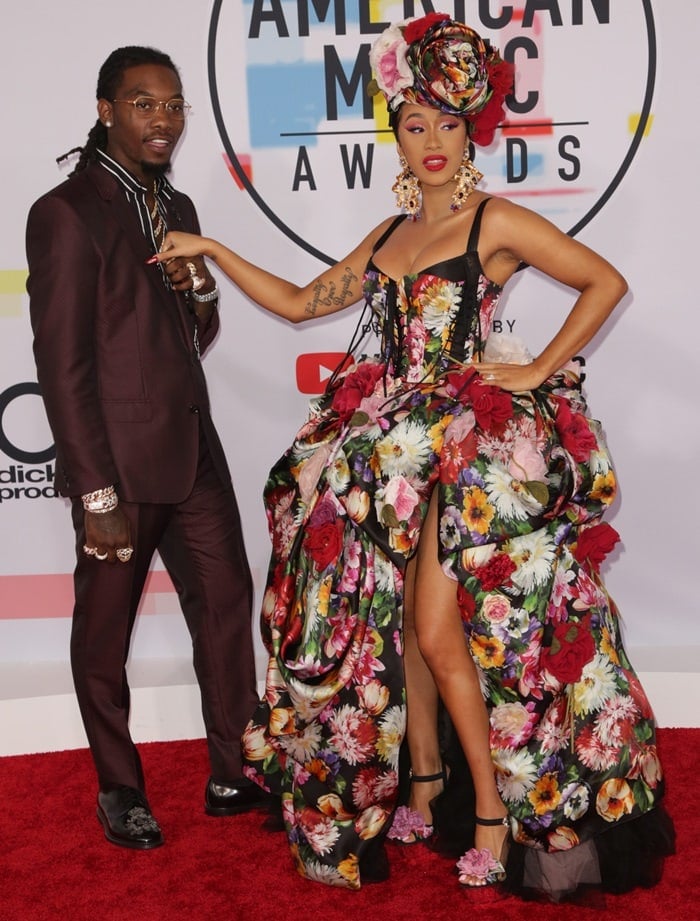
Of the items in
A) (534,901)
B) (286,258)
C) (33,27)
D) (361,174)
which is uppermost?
(33,27)

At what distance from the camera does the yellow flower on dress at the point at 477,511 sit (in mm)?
2889

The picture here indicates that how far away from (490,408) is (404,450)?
0.24m

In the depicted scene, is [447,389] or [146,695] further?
[146,695]

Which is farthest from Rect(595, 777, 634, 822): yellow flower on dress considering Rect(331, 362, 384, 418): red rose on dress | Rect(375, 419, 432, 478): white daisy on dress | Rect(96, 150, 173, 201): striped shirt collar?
Rect(96, 150, 173, 201): striped shirt collar

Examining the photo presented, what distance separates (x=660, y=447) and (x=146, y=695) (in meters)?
2.07

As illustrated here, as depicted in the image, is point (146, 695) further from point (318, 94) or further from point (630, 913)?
point (318, 94)

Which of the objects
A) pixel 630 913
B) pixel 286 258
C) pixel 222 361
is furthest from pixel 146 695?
pixel 630 913

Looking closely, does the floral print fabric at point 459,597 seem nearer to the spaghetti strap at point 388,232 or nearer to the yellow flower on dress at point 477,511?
the yellow flower on dress at point 477,511

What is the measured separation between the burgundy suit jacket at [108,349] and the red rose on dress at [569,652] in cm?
106

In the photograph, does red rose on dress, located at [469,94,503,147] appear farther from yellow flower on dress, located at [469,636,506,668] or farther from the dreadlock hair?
yellow flower on dress, located at [469,636,506,668]

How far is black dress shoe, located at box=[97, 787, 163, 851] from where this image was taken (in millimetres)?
3254

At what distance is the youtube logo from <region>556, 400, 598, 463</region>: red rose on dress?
5.11 feet

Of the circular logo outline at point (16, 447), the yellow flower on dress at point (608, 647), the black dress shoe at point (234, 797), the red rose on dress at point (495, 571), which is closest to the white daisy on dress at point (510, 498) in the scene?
the red rose on dress at point (495, 571)

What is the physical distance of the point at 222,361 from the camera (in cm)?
453
